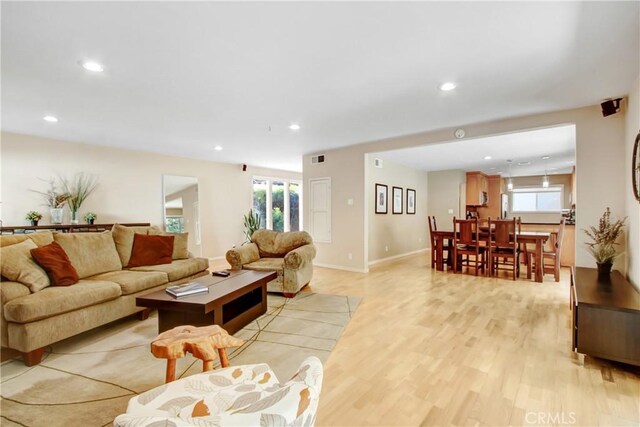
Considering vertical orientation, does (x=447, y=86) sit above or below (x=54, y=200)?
above

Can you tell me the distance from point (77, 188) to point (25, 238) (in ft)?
8.35

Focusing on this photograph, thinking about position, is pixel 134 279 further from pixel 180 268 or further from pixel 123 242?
pixel 123 242

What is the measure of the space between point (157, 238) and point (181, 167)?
→ 297cm

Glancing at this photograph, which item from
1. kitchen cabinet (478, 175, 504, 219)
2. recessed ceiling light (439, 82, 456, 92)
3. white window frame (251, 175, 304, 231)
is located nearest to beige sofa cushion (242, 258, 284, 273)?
recessed ceiling light (439, 82, 456, 92)

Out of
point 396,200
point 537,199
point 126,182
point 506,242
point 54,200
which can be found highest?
point 126,182

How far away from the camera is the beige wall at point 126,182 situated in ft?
14.6

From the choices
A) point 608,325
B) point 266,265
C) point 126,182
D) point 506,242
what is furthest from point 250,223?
point 608,325

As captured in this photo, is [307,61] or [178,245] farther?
[178,245]

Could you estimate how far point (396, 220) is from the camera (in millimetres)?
7355

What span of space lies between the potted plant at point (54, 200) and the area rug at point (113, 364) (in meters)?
2.68

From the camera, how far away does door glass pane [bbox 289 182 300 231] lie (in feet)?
29.7

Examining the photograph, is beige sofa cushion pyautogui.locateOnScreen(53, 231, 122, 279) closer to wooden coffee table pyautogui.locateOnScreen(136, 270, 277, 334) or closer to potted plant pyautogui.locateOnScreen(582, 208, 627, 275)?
wooden coffee table pyautogui.locateOnScreen(136, 270, 277, 334)

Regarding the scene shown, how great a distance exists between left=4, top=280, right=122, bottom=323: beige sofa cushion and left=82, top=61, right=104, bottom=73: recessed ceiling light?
1.93 metres

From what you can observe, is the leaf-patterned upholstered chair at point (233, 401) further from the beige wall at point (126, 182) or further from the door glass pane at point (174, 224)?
the door glass pane at point (174, 224)
